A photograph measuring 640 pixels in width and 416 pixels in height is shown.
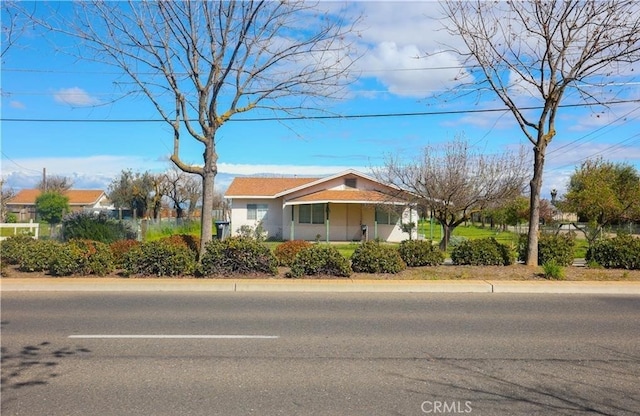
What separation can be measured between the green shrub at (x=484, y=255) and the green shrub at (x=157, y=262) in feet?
22.1

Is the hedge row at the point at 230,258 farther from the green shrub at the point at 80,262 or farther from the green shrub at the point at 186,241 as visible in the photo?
the green shrub at the point at 186,241

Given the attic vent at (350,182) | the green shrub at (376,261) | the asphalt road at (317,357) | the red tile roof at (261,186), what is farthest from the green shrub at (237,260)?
the red tile roof at (261,186)

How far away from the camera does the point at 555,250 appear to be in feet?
45.8

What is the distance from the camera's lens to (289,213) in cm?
3444

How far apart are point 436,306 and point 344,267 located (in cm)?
327

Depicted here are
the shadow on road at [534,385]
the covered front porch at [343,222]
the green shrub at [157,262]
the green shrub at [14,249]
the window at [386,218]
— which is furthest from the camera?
the covered front porch at [343,222]

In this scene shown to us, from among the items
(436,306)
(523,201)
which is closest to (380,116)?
(436,306)

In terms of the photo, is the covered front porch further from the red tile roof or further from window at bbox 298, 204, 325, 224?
the red tile roof

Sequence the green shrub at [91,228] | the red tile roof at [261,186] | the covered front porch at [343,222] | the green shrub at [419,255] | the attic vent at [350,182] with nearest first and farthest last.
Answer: the green shrub at [419,255] < the green shrub at [91,228] < the covered front porch at [343,222] < the attic vent at [350,182] < the red tile roof at [261,186]

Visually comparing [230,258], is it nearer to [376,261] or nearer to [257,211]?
[376,261]

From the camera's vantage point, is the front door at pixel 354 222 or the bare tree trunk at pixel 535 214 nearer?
the bare tree trunk at pixel 535 214

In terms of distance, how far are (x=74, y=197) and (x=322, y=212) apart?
184 feet

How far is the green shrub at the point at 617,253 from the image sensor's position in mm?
13523

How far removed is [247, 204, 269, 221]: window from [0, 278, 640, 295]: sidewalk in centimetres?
2389
